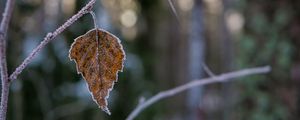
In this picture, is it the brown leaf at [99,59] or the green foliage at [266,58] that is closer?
the brown leaf at [99,59]

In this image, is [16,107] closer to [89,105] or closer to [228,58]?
[89,105]

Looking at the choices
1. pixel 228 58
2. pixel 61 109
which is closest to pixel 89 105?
pixel 61 109

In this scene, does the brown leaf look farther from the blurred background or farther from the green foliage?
the green foliage

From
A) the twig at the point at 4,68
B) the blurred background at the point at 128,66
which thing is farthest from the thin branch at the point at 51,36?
the blurred background at the point at 128,66

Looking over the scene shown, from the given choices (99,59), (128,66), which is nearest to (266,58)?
(128,66)

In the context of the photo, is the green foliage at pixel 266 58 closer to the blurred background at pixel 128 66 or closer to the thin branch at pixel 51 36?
the blurred background at pixel 128 66

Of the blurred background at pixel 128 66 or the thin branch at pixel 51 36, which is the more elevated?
the thin branch at pixel 51 36

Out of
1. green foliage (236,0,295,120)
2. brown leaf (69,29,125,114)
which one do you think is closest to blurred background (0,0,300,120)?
green foliage (236,0,295,120)

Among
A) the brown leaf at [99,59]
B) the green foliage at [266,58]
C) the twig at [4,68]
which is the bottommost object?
the green foliage at [266,58]

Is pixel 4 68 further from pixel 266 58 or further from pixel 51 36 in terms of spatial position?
pixel 266 58
